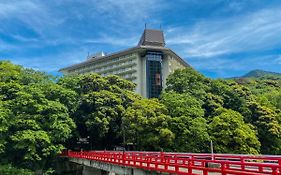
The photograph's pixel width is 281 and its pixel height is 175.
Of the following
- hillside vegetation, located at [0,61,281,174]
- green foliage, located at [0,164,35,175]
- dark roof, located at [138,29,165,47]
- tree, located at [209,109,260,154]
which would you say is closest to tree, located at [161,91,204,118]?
hillside vegetation, located at [0,61,281,174]

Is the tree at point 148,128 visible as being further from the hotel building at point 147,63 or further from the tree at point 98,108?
the hotel building at point 147,63

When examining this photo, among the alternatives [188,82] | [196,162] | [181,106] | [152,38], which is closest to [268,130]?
[181,106]

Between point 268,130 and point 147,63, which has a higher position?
point 147,63

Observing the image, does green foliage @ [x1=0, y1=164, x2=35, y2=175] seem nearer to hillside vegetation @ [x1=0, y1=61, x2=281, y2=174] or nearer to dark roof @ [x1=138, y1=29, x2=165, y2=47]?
hillside vegetation @ [x1=0, y1=61, x2=281, y2=174]

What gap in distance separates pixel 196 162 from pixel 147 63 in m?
66.9

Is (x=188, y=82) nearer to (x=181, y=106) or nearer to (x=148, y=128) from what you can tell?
(x=181, y=106)

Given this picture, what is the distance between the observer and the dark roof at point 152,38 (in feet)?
299

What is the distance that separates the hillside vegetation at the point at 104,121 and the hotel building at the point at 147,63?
93.1ft

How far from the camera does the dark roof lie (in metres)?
91.1

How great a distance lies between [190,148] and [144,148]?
6759 millimetres

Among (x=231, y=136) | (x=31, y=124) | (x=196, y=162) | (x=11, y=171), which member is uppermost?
(x=31, y=124)

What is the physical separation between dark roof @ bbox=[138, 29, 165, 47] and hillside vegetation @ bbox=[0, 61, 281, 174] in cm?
3392

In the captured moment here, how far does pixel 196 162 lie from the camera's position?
21953 millimetres

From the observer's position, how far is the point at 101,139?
5141cm
